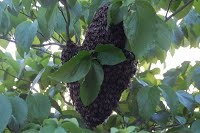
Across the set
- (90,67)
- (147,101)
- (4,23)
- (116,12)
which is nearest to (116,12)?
(116,12)

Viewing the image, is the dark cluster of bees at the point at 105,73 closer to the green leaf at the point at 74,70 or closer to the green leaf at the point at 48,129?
the green leaf at the point at 74,70

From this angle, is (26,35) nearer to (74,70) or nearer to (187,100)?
(74,70)

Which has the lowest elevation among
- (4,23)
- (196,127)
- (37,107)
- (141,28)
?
(196,127)

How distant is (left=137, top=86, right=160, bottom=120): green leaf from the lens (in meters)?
0.98

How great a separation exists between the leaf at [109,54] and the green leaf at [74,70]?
0.11 feet

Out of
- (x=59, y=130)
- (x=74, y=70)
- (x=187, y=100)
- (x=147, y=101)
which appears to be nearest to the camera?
(x=59, y=130)

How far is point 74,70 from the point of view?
85 cm

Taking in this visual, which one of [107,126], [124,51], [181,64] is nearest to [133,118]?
[107,126]

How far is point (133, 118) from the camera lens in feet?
4.22

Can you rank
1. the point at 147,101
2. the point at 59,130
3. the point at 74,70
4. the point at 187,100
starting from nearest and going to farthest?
the point at 59,130, the point at 74,70, the point at 147,101, the point at 187,100

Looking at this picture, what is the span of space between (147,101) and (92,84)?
6.9 inches

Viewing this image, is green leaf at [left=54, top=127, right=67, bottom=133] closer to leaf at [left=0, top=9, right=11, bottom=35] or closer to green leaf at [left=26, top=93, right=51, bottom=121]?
green leaf at [left=26, top=93, right=51, bottom=121]

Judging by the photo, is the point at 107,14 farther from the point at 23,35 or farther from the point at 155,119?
the point at 155,119

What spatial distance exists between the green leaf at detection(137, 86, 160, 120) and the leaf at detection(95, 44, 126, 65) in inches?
6.3
